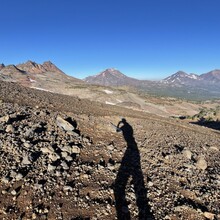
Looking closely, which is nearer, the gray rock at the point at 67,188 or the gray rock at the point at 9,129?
the gray rock at the point at 67,188

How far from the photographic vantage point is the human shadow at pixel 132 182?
32.6 feet

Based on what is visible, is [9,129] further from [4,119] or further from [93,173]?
[93,173]

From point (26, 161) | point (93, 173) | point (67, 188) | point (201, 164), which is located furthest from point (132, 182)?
point (201, 164)

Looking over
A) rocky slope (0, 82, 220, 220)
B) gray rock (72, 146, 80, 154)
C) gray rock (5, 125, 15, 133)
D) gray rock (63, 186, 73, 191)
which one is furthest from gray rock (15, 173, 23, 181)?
gray rock (5, 125, 15, 133)

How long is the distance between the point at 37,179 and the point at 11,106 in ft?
36.1

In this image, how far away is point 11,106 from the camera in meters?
19.9

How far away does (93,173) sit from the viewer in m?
12.2

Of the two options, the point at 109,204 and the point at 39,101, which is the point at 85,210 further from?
the point at 39,101

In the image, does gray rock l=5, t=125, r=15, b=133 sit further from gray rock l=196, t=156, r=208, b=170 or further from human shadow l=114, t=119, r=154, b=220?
gray rock l=196, t=156, r=208, b=170

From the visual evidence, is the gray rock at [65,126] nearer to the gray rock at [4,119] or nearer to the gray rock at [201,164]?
the gray rock at [4,119]

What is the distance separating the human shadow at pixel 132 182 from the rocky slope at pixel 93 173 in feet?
0.15

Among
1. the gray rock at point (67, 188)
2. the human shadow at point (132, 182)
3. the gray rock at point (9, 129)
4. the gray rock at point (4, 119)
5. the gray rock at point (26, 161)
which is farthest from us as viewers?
the gray rock at point (4, 119)

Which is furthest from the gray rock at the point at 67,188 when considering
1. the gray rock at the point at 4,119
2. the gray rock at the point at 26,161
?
the gray rock at the point at 4,119

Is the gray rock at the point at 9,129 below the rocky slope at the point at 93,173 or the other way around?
the other way around
